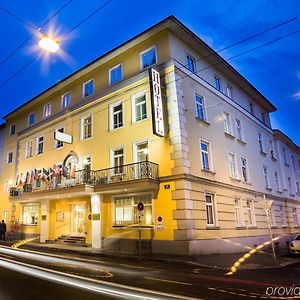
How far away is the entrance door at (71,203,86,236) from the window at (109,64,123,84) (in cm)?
944

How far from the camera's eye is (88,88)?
22.4m

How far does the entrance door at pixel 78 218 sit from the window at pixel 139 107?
8074 mm

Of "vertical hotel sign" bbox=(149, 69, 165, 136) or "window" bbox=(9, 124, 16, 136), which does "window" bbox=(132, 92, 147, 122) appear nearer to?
"vertical hotel sign" bbox=(149, 69, 165, 136)

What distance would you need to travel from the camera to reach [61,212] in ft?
74.0

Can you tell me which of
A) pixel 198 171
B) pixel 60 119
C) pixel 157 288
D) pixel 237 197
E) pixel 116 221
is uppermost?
pixel 60 119

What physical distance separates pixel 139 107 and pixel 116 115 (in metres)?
2.14

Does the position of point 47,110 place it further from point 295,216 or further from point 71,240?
point 295,216

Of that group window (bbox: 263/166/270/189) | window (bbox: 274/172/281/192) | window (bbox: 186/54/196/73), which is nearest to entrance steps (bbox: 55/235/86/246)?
window (bbox: 186/54/196/73)

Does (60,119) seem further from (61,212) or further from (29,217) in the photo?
(29,217)

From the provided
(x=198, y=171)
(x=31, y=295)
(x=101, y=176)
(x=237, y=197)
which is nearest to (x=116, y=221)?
(x=101, y=176)

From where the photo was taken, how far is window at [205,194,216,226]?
55.2 ft

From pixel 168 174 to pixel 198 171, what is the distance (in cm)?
206

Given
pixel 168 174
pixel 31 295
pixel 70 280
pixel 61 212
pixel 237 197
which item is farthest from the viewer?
pixel 61 212

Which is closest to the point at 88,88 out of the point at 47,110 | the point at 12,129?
the point at 47,110
